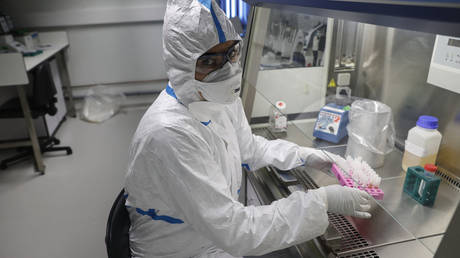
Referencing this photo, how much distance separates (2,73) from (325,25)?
2.71 metres

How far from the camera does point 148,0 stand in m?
4.22

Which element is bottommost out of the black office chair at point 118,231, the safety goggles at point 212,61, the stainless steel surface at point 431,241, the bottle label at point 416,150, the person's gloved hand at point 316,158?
the black office chair at point 118,231

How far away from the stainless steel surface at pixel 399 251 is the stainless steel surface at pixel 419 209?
49mm

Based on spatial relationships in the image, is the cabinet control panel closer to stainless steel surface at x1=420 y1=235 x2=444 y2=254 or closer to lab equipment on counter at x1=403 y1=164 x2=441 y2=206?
lab equipment on counter at x1=403 y1=164 x2=441 y2=206

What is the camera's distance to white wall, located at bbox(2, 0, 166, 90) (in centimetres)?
406

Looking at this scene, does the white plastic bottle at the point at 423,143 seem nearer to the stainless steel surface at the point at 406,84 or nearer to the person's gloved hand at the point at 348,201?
the stainless steel surface at the point at 406,84

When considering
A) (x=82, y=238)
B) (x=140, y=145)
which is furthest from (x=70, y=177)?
(x=140, y=145)

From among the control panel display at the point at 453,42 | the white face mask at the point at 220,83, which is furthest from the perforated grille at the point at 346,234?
the control panel display at the point at 453,42

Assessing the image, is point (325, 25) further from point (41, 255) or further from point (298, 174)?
point (41, 255)

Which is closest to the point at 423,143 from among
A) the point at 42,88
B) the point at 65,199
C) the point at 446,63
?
the point at 446,63

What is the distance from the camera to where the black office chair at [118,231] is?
3.14ft

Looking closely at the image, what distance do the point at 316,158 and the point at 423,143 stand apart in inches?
14.6

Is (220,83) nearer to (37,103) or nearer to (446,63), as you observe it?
(446,63)

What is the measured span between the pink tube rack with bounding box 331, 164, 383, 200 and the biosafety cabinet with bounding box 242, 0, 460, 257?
0.08 feet
